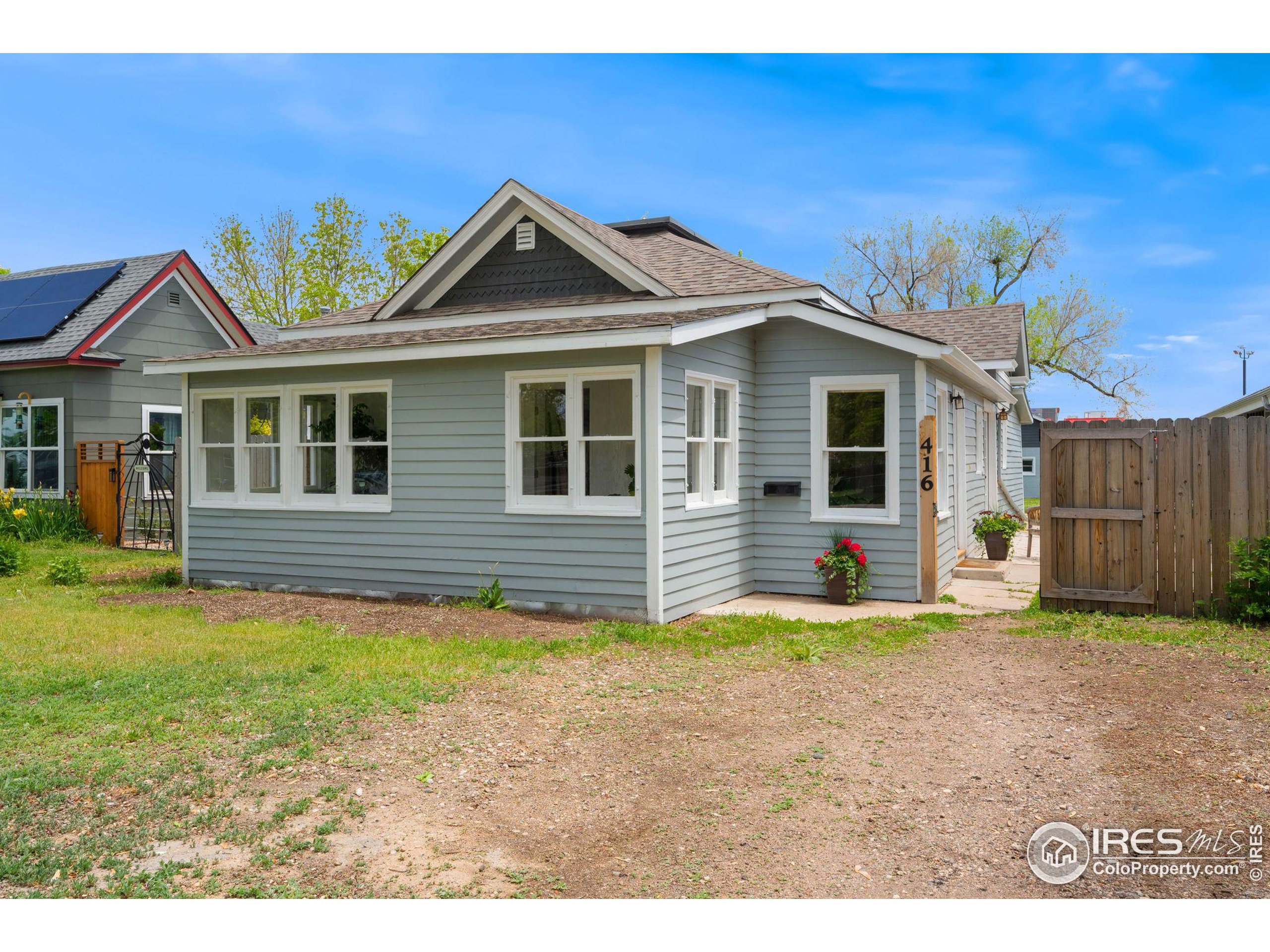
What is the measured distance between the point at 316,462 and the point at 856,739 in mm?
8058

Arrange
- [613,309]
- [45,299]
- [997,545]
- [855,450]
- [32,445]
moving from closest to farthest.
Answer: [855,450], [613,309], [997,545], [32,445], [45,299]

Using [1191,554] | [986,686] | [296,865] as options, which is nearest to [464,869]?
[296,865]

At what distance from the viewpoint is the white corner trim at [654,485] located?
29.4ft

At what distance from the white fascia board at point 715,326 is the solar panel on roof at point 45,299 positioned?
48.0 feet

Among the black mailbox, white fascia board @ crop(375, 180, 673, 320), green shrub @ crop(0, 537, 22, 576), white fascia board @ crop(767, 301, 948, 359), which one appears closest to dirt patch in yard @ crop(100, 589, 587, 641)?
green shrub @ crop(0, 537, 22, 576)

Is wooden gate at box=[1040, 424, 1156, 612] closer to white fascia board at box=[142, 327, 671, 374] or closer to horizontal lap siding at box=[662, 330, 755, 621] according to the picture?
horizontal lap siding at box=[662, 330, 755, 621]

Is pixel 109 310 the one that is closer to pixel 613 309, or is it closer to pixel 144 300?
pixel 144 300

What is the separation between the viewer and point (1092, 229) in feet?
130

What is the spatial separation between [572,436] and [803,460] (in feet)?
9.54

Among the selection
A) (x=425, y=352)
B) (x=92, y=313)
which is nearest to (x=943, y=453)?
(x=425, y=352)

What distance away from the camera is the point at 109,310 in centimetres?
1777

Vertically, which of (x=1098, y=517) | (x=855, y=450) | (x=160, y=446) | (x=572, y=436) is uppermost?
(x=160, y=446)

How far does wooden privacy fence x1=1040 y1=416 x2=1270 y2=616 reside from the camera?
8.72 m

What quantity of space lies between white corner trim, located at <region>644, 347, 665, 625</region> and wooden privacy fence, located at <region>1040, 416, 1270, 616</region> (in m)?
3.61
